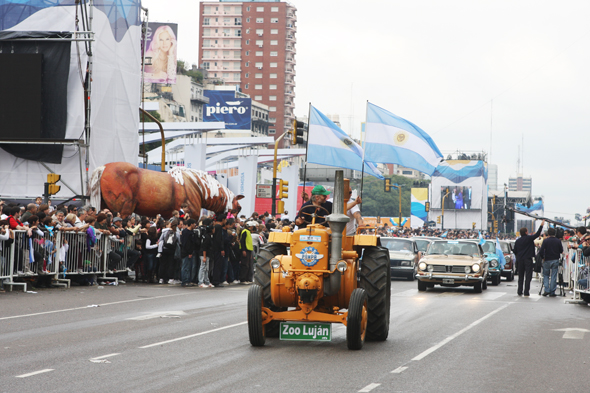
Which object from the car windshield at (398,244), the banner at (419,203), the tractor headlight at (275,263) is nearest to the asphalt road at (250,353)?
the tractor headlight at (275,263)

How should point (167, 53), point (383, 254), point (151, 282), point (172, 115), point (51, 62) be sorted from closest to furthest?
1. point (383, 254)
2. point (151, 282)
3. point (51, 62)
4. point (167, 53)
5. point (172, 115)

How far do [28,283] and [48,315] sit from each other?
5.75m

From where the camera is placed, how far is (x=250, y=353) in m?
9.59

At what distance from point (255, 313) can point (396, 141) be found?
2290 centimetres

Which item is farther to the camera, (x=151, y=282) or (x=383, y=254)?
(x=151, y=282)

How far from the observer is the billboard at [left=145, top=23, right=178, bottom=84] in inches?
3231

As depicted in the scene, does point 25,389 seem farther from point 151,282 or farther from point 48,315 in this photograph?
point 151,282

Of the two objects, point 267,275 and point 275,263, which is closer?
point 275,263

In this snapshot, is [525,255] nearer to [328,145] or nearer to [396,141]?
[396,141]

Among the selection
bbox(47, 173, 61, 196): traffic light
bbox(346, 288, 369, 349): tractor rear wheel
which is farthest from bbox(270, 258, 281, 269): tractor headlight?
bbox(47, 173, 61, 196): traffic light

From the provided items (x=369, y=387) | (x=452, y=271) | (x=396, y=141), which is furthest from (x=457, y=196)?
(x=369, y=387)

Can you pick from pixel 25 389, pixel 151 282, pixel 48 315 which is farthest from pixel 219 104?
pixel 25 389

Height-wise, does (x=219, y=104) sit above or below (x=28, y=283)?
above

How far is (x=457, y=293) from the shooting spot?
22656 millimetres
